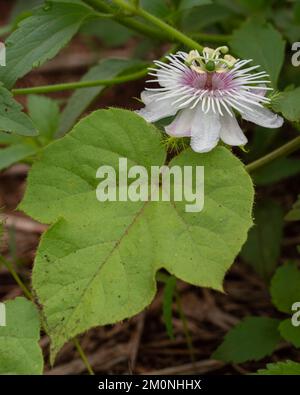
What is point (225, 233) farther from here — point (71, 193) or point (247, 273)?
point (247, 273)

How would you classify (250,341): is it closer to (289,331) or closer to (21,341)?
(289,331)

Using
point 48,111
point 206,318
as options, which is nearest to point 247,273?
point 206,318

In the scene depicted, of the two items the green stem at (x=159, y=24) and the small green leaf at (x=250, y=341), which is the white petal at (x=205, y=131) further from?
the small green leaf at (x=250, y=341)

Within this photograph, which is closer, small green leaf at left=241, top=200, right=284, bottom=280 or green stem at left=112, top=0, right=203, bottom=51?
green stem at left=112, top=0, right=203, bottom=51

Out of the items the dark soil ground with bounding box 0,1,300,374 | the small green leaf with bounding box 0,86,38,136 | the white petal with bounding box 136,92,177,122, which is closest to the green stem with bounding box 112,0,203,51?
the white petal with bounding box 136,92,177,122

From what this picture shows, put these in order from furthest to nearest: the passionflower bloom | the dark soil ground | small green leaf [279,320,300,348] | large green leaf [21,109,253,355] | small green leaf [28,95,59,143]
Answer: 1. small green leaf [28,95,59,143]
2. the dark soil ground
3. small green leaf [279,320,300,348]
4. the passionflower bloom
5. large green leaf [21,109,253,355]

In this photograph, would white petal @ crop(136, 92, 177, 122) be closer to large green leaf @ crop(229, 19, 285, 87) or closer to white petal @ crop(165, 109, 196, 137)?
white petal @ crop(165, 109, 196, 137)

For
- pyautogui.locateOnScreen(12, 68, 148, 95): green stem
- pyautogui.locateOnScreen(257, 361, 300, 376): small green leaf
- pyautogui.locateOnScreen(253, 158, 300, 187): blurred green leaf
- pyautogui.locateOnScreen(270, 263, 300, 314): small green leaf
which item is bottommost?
pyautogui.locateOnScreen(257, 361, 300, 376): small green leaf
